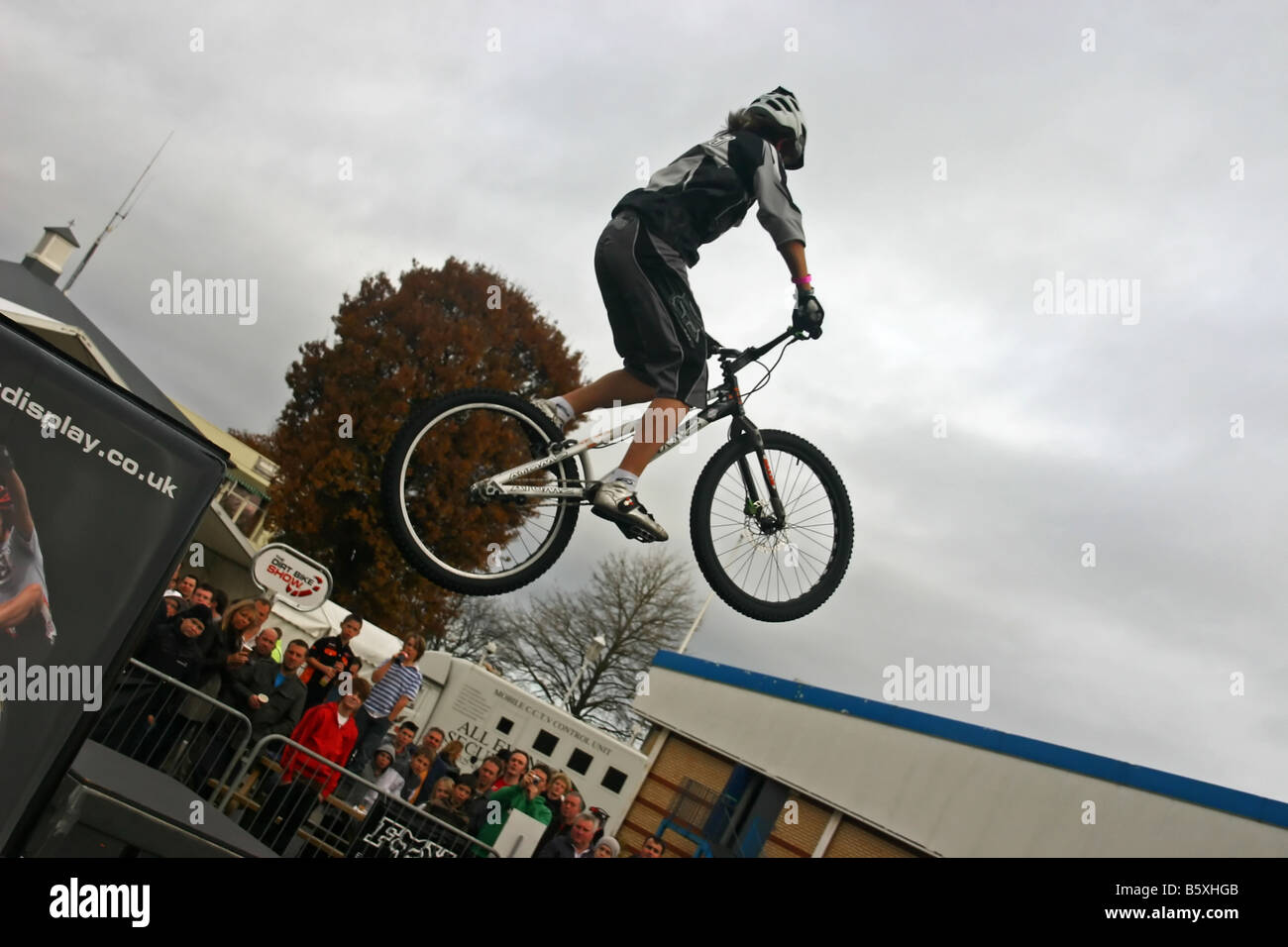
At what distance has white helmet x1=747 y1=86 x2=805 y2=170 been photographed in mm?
4641

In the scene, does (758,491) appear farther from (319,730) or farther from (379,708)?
(379,708)

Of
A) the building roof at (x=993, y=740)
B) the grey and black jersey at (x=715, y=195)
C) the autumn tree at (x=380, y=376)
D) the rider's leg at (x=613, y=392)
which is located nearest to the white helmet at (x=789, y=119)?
the grey and black jersey at (x=715, y=195)

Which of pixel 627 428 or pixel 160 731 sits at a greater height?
pixel 627 428

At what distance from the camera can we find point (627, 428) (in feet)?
15.4

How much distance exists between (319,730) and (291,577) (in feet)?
4.81

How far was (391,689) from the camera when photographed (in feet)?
30.9

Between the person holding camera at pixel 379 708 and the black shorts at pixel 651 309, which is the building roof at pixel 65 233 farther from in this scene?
the black shorts at pixel 651 309

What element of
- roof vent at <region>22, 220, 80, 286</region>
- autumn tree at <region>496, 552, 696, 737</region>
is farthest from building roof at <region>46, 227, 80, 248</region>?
autumn tree at <region>496, 552, 696, 737</region>

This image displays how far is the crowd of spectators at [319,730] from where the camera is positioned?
310 inches

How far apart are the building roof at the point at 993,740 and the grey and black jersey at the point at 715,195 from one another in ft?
29.5

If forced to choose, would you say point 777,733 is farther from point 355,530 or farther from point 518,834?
point 355,530
